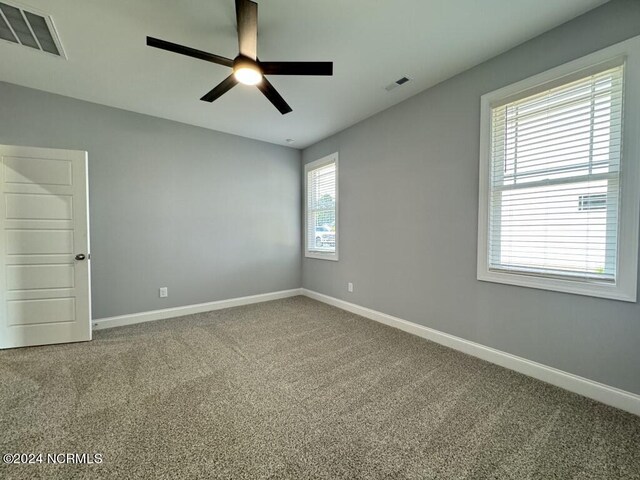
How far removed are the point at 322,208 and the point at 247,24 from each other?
3027mm

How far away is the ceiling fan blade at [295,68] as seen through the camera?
70.6 inches

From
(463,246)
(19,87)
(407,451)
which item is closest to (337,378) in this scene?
(407,451)

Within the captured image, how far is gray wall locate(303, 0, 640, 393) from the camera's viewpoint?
1.85 meters

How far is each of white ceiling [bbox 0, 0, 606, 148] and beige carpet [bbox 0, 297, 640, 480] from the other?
2792 millimetres

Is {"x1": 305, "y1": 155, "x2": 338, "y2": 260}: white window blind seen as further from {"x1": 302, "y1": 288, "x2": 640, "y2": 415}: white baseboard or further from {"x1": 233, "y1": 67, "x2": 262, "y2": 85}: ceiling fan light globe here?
{"x1": 233, "y1": 67, "x2": 262, "y2": 85}: ceiling fan light globe

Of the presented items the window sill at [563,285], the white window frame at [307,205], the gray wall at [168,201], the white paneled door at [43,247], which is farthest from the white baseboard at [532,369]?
the white paneled door at [43,247]

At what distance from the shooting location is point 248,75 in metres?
1.92

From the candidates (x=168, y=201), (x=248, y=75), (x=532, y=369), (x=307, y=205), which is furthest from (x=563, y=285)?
(x=168, y=201)

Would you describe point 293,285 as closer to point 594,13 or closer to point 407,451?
point 407,451

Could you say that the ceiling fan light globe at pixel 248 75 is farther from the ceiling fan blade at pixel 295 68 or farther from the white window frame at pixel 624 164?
the white window frame at pixel 624 164

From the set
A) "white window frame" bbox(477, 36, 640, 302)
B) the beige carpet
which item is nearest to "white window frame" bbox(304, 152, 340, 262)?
the beige carpet

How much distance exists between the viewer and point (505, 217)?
2.34 m

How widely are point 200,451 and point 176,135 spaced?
148 inches

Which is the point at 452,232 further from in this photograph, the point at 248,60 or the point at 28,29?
the point at 28,29
